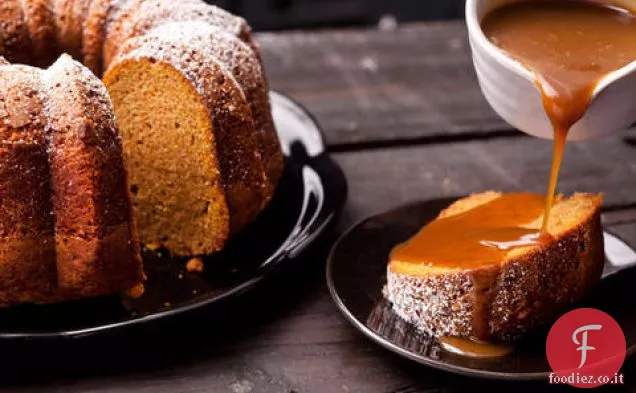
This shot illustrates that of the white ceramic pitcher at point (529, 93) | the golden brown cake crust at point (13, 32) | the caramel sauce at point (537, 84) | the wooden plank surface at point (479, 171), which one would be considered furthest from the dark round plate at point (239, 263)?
the golden brown cake crust at point (13, 32)

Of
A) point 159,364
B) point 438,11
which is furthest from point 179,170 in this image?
point 438,11

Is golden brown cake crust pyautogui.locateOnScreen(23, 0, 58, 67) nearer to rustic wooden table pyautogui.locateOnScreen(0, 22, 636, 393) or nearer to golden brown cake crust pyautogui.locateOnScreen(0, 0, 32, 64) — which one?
golden brown cake crust pyautogui.locateOnScreen(0, 0, 32, 64)

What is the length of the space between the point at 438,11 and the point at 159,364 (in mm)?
2757

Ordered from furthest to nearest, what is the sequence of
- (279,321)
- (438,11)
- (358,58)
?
1. (438,11)
2. (358,58)
3. (279,321)

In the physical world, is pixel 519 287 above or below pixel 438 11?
above

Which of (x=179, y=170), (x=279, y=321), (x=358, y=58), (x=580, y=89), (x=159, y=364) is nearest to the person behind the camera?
(x=580, y=89)

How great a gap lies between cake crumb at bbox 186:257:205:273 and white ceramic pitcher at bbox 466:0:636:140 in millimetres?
556

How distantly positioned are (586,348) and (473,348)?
16 centimetres

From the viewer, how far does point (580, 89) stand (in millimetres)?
1223

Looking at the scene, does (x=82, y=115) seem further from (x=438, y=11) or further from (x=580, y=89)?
(x=438, y=11)

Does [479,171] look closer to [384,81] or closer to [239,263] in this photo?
[384,81]

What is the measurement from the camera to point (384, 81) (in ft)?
7.95

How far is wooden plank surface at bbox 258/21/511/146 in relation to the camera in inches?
85.7

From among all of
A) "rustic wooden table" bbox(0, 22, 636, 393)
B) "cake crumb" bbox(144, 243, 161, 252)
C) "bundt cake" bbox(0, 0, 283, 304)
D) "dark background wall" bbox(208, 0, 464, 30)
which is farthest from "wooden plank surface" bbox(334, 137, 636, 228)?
"dark background wall" bbox(208, 0, 464, 30)
